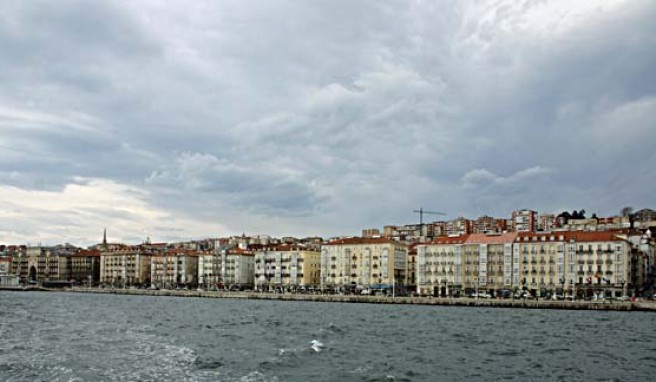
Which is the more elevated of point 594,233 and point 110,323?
point 594,233

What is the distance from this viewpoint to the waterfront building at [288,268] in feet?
507

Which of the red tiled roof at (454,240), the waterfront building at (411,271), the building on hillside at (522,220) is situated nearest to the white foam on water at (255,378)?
the red tiled roof at (454,240)

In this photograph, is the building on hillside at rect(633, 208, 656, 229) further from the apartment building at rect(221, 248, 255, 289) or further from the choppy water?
the choppy water

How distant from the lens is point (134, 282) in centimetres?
19150

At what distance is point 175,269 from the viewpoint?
181 m

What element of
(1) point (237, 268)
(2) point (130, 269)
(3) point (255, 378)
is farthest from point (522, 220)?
(3) point (255, 378)

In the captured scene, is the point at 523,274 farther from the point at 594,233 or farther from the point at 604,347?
the point at 604,347

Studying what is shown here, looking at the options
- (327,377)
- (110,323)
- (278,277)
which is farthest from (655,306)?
(278,277)

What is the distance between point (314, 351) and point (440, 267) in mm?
92326

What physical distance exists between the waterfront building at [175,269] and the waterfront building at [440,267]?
68007 mm

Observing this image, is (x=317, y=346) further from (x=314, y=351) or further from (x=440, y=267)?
(x=440, y=267)

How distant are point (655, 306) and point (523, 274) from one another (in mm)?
30756

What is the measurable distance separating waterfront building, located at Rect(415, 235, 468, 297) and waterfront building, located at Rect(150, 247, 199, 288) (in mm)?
68007

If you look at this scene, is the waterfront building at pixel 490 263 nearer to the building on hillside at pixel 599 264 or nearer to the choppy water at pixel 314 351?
the building on hillside at pixel 599 264
